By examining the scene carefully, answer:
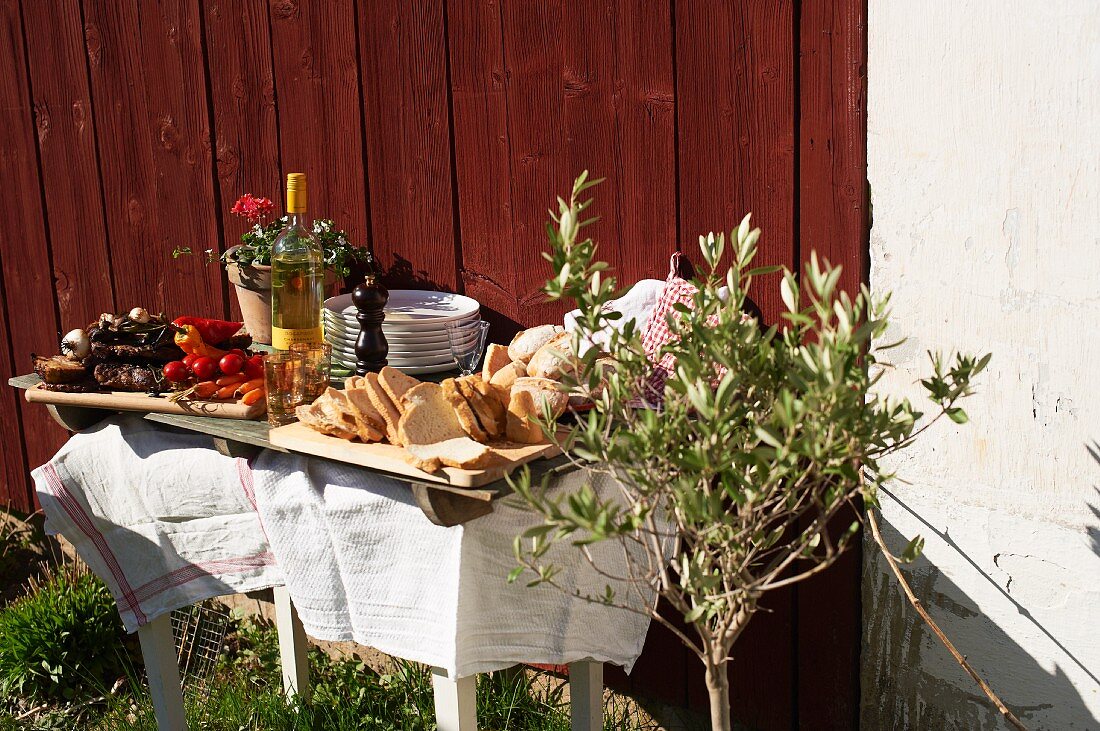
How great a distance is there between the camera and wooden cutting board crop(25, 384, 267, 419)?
2.36 m

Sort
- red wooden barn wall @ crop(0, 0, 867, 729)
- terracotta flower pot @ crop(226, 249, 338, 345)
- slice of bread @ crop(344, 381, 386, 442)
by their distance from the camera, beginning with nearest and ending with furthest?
slice of bread @ crop(344, 381, 386, 442) < red wooden barn wall @ crop(0, 0, 867, 729) < terracotta flower pot @ crop(226, 249, 338, 345)

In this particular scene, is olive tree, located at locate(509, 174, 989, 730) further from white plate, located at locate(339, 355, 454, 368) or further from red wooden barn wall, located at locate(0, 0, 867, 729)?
white plate, located at locate(339, 355, 454, 368)

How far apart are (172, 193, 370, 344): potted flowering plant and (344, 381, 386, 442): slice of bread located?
0.85 metres

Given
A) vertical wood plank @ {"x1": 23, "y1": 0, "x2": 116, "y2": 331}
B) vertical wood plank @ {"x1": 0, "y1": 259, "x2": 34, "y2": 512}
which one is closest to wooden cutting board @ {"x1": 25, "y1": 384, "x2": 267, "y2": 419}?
vertical wood plank @ {"x1": 23, "y1": 0, "x2": 116, "y2": 331}

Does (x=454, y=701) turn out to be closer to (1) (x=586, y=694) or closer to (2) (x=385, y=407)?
(1) (x=586, y=694)

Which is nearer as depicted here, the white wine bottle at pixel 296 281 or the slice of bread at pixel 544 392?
the slice of bread at pixel 544 392

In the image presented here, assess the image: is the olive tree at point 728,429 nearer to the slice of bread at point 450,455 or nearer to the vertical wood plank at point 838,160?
the slice of bread at point 450,455

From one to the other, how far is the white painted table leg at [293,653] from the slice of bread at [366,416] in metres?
1.21

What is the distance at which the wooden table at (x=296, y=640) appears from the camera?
1.91m

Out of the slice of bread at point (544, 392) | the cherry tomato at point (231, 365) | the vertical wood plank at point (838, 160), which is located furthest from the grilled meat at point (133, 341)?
the vertical wood plank at point (838, 160)

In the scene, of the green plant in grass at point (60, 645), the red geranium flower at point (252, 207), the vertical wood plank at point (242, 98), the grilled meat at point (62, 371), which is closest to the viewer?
the grilled meat at point (62, 371)

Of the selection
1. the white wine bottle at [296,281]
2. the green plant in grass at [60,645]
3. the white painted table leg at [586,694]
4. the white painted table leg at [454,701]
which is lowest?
the green plant in grass at [60,645]

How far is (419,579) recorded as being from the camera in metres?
2.03

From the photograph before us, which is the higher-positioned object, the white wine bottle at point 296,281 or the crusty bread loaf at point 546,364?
the white wine bottle at point 296,281
